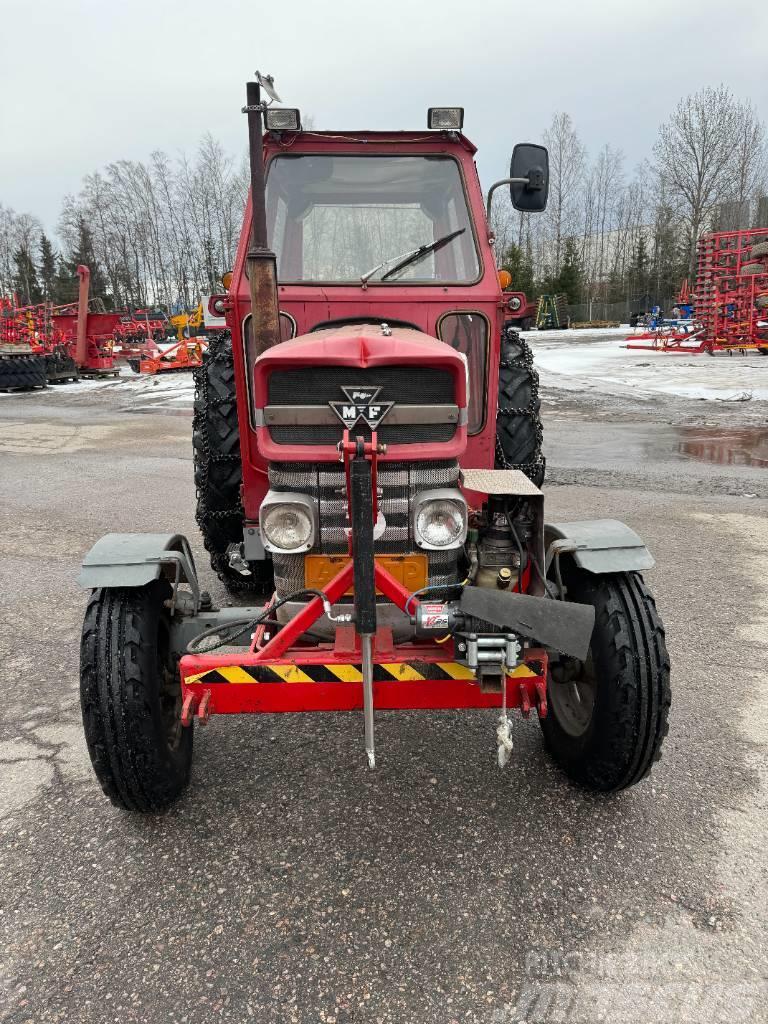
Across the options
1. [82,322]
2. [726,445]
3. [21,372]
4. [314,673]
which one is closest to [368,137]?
[314,673]

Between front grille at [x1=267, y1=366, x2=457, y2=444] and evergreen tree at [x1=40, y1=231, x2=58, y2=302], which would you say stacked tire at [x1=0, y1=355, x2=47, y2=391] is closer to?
front grille at [x1=267, y1=366, x2=457, y2=444]

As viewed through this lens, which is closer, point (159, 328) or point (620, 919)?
point (620, 919)

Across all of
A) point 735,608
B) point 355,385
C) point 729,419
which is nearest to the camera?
point 355,385

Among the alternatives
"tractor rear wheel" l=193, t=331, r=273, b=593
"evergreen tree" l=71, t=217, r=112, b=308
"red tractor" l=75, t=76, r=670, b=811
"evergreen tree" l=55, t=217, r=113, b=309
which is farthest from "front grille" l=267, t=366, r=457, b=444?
"evergreen tree" l=71, t=217, r=112, b=308

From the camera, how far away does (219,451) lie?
13.6 feet

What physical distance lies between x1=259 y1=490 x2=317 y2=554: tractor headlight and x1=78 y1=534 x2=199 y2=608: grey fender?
1.54 ft

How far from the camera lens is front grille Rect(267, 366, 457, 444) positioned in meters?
2.44

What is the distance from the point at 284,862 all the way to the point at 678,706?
1990mm

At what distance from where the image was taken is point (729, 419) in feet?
39.9

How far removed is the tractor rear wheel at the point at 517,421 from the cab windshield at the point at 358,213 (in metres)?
0.92

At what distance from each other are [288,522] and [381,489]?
0.34 meters

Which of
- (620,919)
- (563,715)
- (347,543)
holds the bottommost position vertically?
(620,919)

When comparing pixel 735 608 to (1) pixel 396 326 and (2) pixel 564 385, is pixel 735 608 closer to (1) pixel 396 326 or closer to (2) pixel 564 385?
(1) pixel 396 326

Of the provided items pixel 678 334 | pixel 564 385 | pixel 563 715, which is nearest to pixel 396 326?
pixel 563 715
